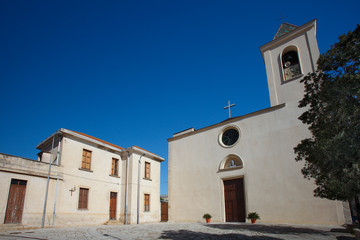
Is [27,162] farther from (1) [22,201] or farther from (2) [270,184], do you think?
(2) [270,184]

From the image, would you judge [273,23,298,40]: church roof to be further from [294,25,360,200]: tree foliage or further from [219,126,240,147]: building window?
[294,25,360,200]: tree foliage

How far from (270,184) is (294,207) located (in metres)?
1.80

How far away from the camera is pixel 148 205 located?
2027 centimetres

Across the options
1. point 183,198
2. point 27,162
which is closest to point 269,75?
point 183,198

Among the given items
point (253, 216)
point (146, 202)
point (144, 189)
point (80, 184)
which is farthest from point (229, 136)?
point (80, 184)

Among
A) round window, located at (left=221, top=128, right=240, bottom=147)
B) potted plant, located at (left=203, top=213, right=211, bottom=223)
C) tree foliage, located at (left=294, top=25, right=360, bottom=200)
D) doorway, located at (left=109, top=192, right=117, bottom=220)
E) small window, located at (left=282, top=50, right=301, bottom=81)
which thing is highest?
small window, located at (left=282, top=50, right=301, bottom=81)

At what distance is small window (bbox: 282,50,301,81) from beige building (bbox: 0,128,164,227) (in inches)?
498

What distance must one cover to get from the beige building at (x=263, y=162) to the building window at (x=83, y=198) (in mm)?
6679

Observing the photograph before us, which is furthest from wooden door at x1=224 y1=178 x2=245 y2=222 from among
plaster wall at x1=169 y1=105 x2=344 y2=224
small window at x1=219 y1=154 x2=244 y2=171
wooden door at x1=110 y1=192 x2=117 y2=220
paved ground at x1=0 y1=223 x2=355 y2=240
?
wooden door at x1=110 y1=192 x2=117 y2=220

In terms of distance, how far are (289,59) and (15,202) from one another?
19.1 meters

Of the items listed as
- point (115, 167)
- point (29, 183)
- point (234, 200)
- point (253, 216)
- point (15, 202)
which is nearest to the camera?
point (15, 202)

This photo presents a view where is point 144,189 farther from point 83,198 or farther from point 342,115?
point 342,115

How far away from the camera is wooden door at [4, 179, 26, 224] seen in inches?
476

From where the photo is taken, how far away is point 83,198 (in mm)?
15844
